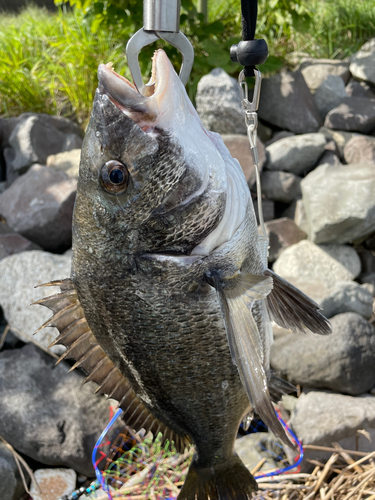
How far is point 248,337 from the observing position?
4.49 ft

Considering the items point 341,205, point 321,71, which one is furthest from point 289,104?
point 341,205

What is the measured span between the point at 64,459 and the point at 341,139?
4950 mm

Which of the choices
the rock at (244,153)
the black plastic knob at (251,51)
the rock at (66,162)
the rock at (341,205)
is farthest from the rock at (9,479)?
the rock at (244,153)

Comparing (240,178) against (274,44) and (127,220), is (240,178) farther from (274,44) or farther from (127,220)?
(274,44)

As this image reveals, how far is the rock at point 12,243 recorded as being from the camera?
4738 mm

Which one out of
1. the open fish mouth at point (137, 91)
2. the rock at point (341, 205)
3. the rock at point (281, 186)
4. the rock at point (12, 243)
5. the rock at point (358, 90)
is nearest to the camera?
the open fish mouth at point (137, 91)

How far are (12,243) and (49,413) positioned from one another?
6.61ft

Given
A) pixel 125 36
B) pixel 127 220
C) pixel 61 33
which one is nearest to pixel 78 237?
pixel 127 220

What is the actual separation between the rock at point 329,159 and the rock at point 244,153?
2.49 ft

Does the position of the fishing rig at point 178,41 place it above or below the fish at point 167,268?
above

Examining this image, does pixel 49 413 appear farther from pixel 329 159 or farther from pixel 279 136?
pixel 279 136

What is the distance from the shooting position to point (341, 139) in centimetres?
596

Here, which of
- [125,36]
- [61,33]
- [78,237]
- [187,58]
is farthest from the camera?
[61,33]

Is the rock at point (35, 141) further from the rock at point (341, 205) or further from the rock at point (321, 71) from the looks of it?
the rock at point (321, 71)
